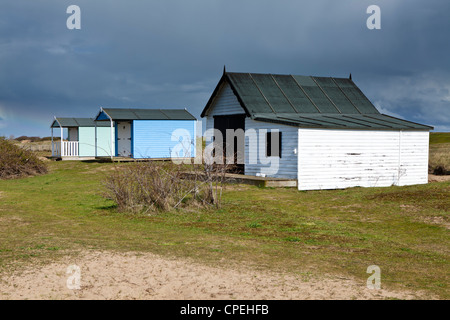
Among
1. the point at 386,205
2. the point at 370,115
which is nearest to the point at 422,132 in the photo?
the point at 370,115

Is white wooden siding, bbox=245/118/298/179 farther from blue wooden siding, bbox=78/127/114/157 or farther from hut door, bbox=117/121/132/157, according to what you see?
blue wooden siding, bbox=78/127/114/157

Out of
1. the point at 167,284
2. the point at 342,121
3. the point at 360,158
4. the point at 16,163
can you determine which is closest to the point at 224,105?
the point at 342,121

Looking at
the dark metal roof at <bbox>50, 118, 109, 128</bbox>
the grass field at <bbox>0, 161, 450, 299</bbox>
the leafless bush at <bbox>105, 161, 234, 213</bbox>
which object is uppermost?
the dark metal roof at <bbox>50, 118, 109, 128</bbox>

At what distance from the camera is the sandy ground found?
662 cm

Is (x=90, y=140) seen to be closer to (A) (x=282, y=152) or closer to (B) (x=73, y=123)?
(B) (x=73, y=123)

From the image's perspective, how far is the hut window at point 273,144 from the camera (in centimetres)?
2266

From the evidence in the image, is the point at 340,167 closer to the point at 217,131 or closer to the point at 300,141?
the point at 300,141

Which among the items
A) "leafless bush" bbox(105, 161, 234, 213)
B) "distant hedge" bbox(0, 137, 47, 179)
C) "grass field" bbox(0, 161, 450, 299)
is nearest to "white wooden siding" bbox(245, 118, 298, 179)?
"grass field" bbox(0, 161, 450, 299)

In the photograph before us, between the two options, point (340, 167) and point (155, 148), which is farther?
point (155, 148)

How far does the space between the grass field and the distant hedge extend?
866cm

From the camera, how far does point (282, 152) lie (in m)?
22.5

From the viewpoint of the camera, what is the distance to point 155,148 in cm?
3756

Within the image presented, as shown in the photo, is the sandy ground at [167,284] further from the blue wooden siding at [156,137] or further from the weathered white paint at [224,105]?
the blue wooden siding at [156,137]

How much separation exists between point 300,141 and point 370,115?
26.7 feet
